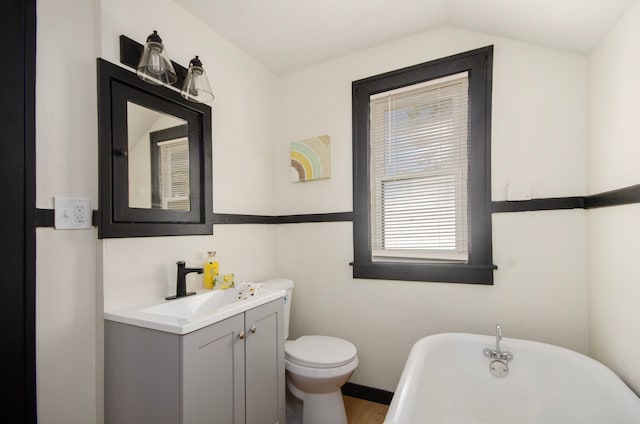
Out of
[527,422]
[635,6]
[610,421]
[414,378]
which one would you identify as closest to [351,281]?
[414,378]

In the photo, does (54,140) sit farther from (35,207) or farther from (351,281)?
(351,281)

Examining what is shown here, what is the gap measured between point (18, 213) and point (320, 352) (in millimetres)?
1556

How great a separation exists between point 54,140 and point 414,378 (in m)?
1.80

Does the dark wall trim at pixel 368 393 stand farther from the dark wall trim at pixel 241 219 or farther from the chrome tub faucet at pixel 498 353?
the dark wall trim at pixel 241 219

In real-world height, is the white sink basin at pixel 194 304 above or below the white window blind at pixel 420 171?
below

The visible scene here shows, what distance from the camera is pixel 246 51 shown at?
212 centimetres

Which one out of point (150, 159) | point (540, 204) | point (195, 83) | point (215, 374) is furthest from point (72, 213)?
point (540, 204)


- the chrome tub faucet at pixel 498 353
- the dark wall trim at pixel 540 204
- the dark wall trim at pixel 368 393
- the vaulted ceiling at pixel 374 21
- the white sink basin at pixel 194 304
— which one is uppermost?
the vaulted ceiling at pixel 374 21

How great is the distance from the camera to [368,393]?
2033mm

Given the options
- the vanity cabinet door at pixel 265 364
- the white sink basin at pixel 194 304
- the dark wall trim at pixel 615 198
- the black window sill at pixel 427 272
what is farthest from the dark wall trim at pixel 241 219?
the dark wall trim at pixel 615 198

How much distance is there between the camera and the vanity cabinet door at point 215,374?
1112 mm

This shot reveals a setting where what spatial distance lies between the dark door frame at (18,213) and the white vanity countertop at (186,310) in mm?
282

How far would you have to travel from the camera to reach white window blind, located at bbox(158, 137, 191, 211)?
1.59 m

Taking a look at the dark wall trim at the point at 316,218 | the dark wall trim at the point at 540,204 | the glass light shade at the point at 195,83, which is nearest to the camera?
the glass light shade at the point at 195,83
